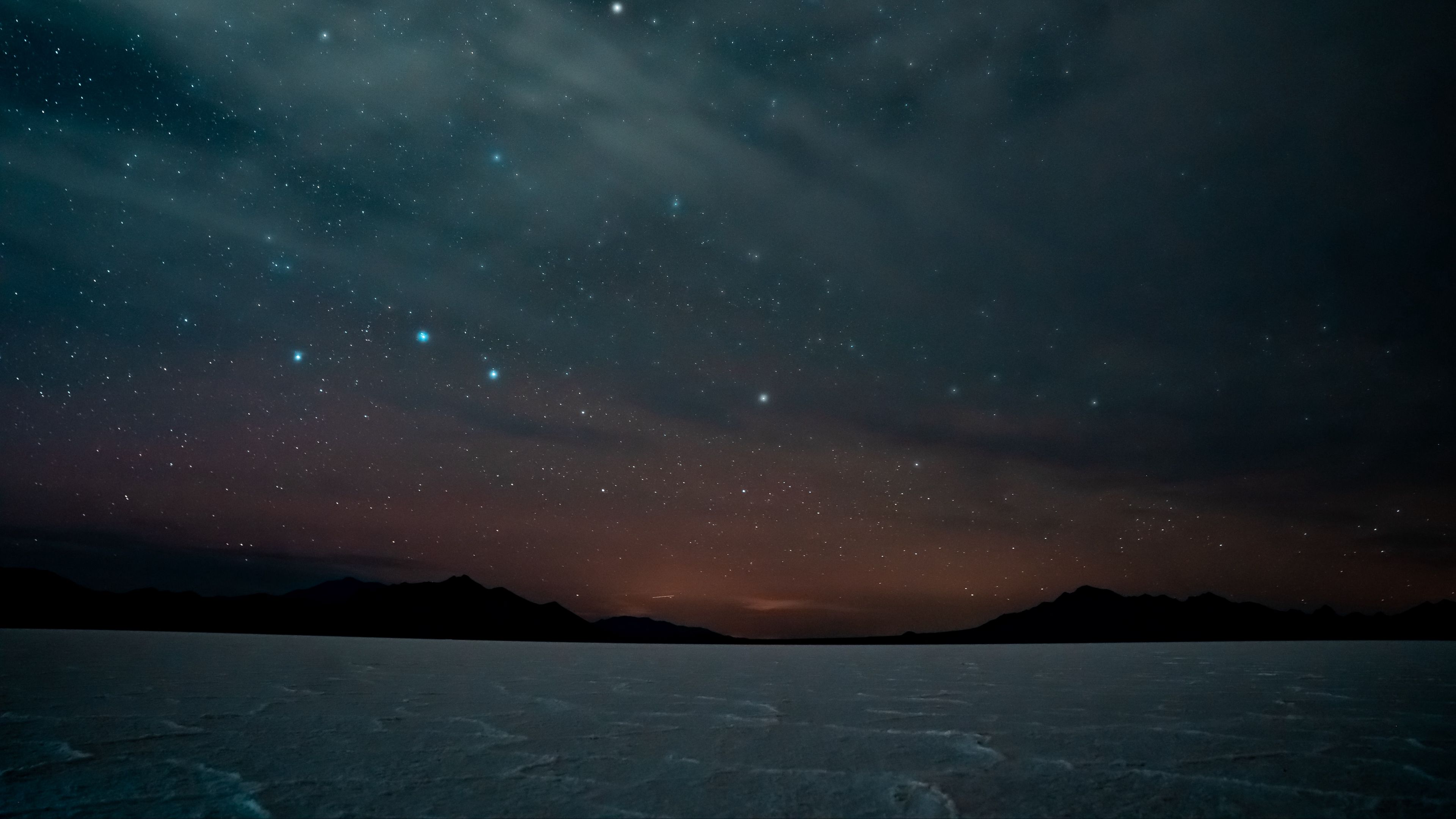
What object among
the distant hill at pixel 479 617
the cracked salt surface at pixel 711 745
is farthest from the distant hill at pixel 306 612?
the cracked salt surface at pixel 711 745

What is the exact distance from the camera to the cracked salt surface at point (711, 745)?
4.02 metres

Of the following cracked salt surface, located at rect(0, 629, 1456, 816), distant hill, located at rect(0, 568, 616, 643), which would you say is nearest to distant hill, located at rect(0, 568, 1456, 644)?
distant hill, located at rect(0, 568, 616, 643)

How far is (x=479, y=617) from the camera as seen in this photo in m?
141

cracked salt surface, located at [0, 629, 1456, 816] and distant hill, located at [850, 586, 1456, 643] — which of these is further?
distant hill, located at [850, 586, 1456, 643]

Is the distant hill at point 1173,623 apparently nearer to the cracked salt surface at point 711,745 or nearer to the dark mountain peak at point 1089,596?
the dark mountain peak at point 1089,596

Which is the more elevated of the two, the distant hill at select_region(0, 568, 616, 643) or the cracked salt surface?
the cracked salt surface

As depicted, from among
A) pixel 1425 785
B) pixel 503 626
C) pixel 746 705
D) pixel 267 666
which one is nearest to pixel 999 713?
pixel 746 705

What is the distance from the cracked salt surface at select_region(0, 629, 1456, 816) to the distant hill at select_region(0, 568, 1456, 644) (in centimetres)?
8750

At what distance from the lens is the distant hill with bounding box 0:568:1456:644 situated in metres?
99.7

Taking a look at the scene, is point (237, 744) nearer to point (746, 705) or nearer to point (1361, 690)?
point (746, 705)

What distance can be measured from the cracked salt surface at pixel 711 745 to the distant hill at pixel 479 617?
87.5 m

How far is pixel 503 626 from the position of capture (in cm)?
13988

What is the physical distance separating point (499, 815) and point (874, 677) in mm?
11098

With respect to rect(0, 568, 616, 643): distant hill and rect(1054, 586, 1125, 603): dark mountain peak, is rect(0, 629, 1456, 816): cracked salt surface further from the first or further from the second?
rect(1054, 586, 1125, 603): dark mountain peak
